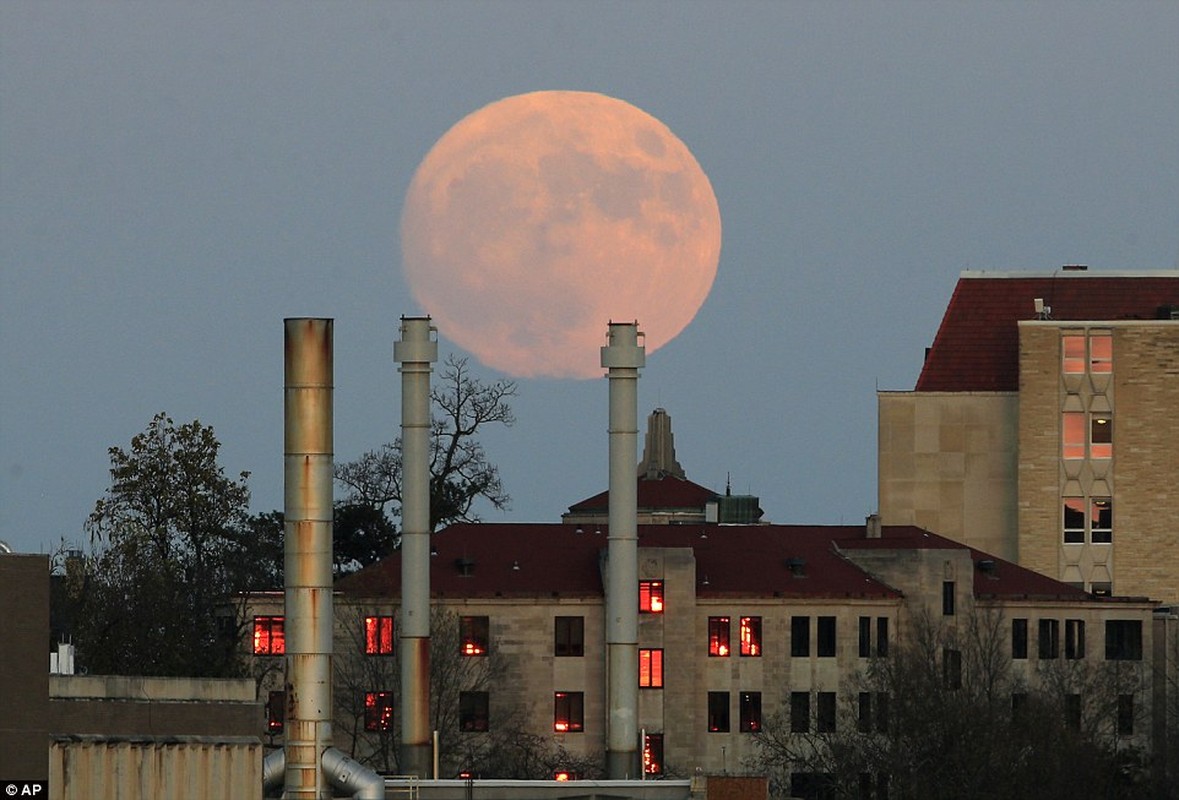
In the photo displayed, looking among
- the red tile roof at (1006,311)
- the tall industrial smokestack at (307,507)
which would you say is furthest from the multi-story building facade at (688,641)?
the tall industrial smokestack at (307,507)

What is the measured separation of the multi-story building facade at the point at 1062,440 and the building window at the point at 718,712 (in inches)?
1090

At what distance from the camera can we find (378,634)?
13600 centimetres

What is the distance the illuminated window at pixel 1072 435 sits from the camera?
15838 centimetres

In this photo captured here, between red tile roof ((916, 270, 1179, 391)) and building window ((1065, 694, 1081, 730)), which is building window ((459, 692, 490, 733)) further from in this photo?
red tile roof ((916, 270, 1179, 391))

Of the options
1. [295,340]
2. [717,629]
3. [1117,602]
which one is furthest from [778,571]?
[295,340]

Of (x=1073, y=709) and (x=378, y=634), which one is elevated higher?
(x=378, y=634)

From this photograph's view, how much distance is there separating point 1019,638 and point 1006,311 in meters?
30.8

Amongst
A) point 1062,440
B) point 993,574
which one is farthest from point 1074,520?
point 993,574

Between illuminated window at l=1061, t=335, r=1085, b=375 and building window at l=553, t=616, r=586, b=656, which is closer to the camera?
building window at l=553, t=616, r=586, b=656

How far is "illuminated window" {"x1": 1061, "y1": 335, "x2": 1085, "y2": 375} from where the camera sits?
157 metres

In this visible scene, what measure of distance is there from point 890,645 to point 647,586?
Result: 34.2 feet

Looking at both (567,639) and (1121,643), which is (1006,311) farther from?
(567,639)

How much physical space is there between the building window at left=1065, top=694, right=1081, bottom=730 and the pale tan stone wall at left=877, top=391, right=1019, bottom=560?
26.5 m

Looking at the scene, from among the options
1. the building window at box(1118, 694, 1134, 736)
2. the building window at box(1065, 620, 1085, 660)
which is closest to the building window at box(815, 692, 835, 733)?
the building window at box(1065, 620, 1085, 660)
